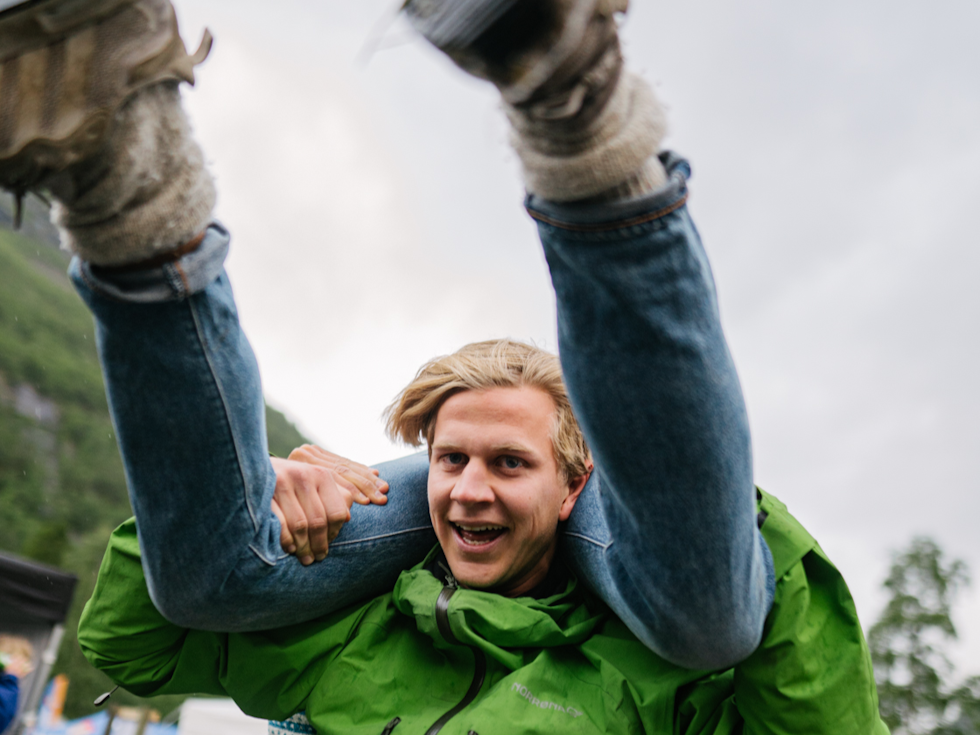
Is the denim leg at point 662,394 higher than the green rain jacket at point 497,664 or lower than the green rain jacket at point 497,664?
higher

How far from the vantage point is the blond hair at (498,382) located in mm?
1850

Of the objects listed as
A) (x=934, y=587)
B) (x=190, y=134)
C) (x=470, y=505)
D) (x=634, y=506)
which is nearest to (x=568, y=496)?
(x=470, y=505)

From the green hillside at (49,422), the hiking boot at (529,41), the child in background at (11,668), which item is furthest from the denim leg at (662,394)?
the green hillside at (49,422)

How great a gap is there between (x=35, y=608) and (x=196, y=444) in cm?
589

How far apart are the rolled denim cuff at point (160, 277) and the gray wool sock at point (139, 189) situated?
31 millimetres

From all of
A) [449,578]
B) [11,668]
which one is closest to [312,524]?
[449,578]

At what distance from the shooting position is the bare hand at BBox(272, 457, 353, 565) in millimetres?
1501

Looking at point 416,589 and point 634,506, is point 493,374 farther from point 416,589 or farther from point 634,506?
point 634,506

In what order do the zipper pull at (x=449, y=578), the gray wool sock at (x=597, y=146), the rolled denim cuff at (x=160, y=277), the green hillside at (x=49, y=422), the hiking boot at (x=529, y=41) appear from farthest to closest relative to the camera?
the green hillside at (x=49, y=422) → the zipper pull at (x=449, y=578) → the rolled denim cuff at (x=160, y=277) → the gray wool sock at (x=597, y=146) → the hiking boot at (x=529, y=41)

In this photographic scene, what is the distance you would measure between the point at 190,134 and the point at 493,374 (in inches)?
40.0

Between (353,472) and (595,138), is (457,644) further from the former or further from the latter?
(595,138)

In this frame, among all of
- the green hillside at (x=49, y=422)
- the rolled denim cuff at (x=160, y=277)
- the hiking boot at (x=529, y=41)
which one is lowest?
the green hillside at (x=49, y=422)

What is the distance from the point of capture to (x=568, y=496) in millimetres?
1862

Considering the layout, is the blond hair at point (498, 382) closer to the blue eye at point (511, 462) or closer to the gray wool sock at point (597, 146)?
the blue eye at point (511, 462)
